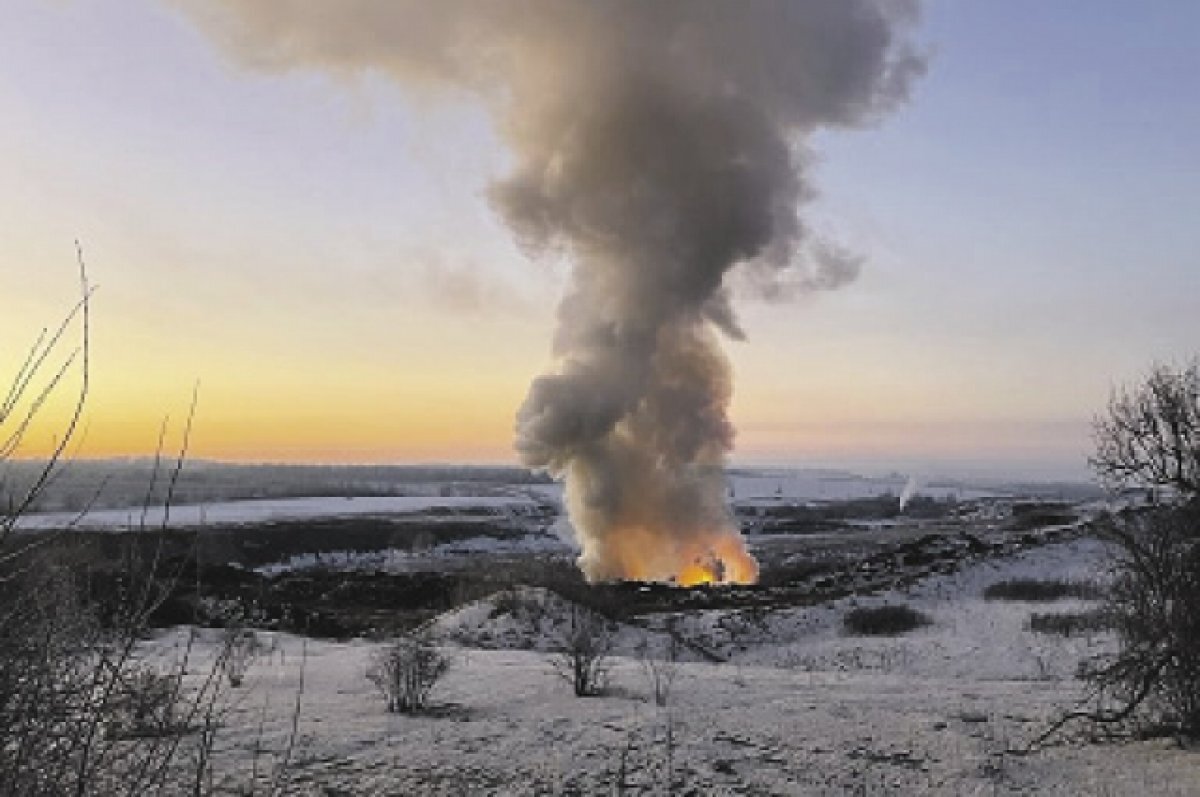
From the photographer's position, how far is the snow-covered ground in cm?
1023

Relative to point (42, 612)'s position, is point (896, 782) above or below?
below

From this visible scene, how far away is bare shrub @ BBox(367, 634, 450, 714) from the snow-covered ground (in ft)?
0.88

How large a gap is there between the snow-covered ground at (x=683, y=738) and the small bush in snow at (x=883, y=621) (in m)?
9.23

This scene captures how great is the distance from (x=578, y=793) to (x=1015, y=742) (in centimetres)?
552

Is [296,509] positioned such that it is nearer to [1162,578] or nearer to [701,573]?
[701,573]

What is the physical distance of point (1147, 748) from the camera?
1141 centimetres

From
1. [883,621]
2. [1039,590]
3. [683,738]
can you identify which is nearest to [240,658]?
[683,738]

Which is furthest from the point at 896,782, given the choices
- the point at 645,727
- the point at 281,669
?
the point at 281,669

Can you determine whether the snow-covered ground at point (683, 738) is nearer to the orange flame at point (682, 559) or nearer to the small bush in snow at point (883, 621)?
the small bush in snow at point (883, 621)

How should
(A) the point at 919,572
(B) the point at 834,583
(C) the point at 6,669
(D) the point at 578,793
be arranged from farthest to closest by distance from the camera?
(B) the point at 834,583, (A) the point at 919,572, (D) the point at 578,793, (C) the point at 6,669

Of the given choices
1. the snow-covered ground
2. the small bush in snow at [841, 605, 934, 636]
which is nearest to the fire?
the small bush in snow at [841, 605, 934, 636]

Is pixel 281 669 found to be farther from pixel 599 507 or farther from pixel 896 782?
pixel 599 507

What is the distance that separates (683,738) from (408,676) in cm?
397

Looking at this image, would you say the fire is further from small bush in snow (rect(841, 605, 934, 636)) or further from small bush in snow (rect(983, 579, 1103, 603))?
small bush in snow (rect(841, 605, 934, 636))
